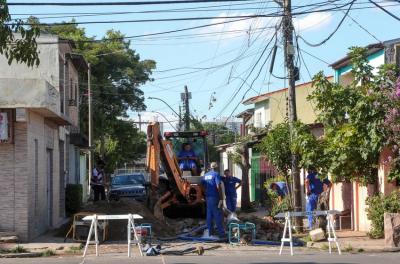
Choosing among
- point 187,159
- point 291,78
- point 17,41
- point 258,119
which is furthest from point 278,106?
point 17,41

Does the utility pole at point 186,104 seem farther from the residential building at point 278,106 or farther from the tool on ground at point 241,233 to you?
the tool on ground at point 241,233

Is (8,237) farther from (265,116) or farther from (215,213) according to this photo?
(265,116)

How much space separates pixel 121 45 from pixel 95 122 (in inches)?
248

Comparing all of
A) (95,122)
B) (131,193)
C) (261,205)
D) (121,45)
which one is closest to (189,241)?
(131,193)

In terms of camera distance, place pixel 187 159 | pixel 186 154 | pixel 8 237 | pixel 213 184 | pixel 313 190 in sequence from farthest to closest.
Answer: pixel 186 154 < pixel 187 159 < pixel 313 190 < pixel 213 184 < pixel 8 237

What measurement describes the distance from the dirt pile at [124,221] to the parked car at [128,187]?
4.93m

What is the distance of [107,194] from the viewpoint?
99.8 feet

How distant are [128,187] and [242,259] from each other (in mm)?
16021

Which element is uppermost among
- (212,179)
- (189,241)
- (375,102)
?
(375,102)

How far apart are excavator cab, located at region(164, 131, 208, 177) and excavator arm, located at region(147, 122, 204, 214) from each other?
123 centimetres

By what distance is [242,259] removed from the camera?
577 inches

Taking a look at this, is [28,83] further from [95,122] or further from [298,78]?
[95,122]

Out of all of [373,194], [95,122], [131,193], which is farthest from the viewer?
[95,122]

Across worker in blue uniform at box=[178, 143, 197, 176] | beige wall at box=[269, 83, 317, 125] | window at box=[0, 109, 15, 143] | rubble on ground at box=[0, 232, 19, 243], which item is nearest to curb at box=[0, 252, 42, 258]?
rubble on ground at box=[0, 232, 19, 243]
